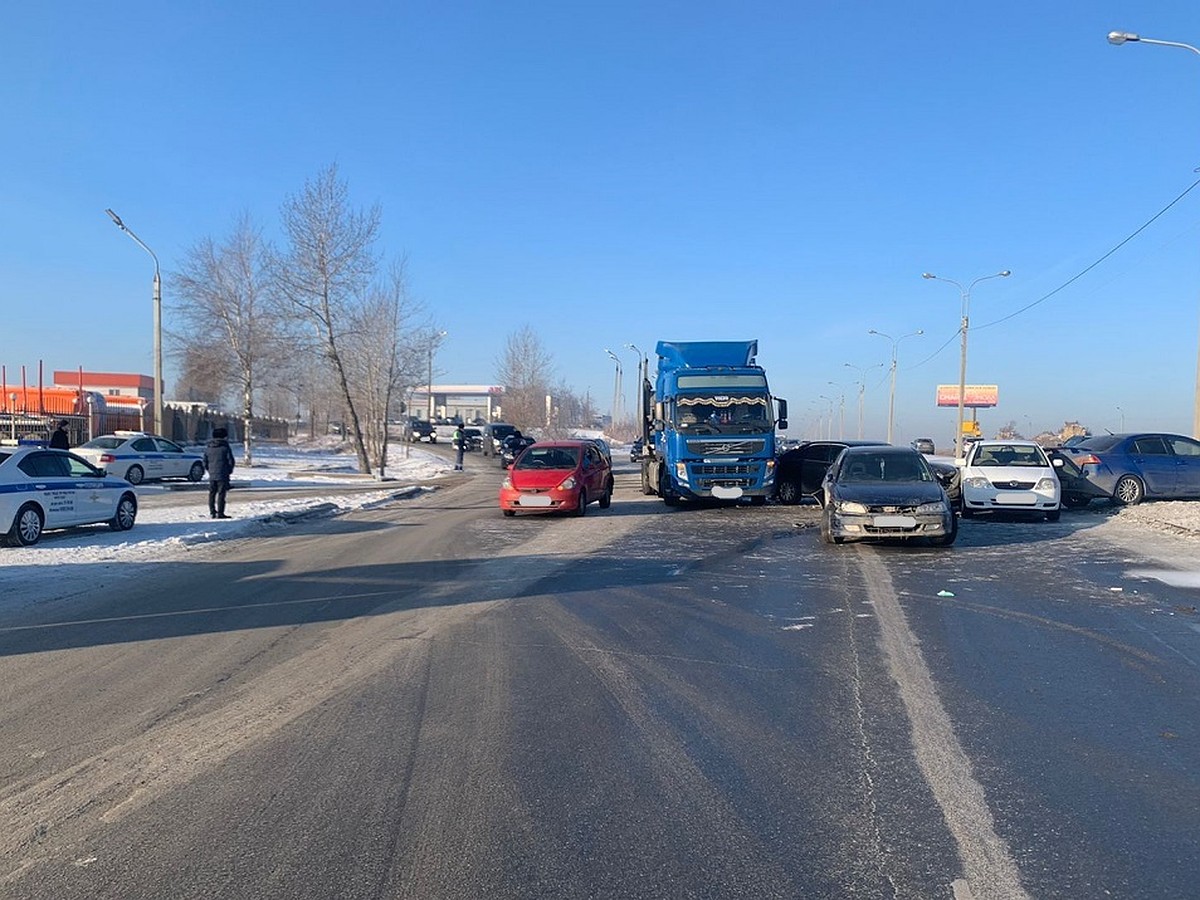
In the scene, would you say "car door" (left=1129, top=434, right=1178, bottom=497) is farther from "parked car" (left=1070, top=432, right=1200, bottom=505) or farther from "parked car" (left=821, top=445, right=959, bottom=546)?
"parked car" (left=821, top=445, right=959, bottom=546)

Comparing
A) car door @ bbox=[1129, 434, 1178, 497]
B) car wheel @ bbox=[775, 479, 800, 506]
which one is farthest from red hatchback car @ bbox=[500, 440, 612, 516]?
car door @ bbox=[1129, 434, 1178, 497]

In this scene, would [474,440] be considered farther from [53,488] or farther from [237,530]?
[53,488]

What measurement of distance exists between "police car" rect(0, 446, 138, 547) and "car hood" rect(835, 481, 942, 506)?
11918mm

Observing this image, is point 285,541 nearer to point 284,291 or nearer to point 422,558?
point 422,558

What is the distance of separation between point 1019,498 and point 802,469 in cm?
606

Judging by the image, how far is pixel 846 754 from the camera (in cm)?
524

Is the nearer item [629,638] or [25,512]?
[629,638]

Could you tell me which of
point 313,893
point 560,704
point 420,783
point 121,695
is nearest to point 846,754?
point 560,704

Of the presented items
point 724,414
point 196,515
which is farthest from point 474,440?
point 196,515

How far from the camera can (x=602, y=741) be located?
17.8 ft

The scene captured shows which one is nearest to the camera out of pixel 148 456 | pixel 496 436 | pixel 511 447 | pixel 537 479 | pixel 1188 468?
pixel 537 479

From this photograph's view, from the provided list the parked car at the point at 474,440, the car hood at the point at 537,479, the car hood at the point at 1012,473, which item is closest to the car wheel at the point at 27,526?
the car hood at the point at 537,479

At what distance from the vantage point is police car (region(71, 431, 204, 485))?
26.2 m

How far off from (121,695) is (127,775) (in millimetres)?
1689
